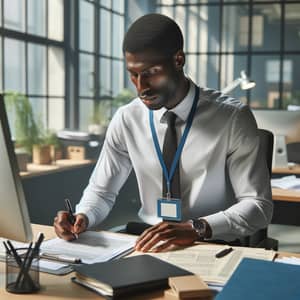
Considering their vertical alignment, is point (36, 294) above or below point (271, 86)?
below

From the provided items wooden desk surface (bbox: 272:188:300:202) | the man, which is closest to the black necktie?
the man

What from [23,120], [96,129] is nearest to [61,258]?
[23,120]

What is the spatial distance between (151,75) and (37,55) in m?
3.28

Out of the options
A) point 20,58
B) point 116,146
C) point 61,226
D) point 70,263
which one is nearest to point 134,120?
point 116,146

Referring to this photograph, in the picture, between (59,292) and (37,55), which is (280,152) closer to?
(37,55)

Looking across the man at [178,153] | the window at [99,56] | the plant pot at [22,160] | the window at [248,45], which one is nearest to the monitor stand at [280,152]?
the man at [178,153]

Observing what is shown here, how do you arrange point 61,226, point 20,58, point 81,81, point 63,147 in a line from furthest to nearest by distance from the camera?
point 81,81 < point 63,147 < point 20,58 < point 61,226

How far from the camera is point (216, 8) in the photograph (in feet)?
23.1

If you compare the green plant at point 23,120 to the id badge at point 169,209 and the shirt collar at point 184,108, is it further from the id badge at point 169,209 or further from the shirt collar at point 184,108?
the id badge at point 169,209

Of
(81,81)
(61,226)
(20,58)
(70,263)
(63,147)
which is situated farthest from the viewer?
(81,81)

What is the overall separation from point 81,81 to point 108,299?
461 centimetres

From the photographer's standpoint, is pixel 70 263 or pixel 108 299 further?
pixel 70 263

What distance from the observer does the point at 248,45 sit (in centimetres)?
695

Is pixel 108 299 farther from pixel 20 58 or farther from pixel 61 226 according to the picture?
pixel 20 58
